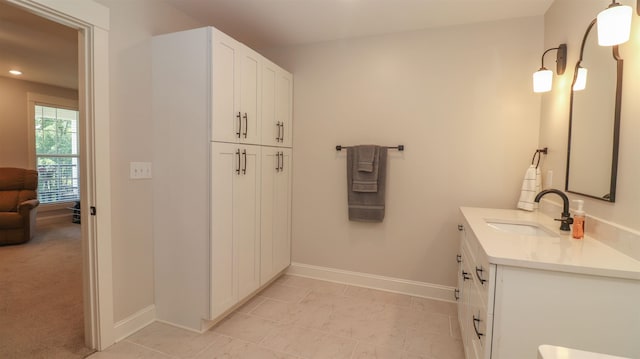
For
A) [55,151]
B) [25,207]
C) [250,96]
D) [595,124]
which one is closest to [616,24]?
[595,124]

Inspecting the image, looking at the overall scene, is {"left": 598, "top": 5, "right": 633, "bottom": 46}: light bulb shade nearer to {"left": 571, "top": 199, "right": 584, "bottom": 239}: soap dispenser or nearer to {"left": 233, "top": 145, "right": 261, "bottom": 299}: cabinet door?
{"left": 571, "top": 199, "right": 584, "bottom": 239}: soap dispenser

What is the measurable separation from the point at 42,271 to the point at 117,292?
76.5 inches

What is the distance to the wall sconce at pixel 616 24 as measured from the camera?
4.01 ft

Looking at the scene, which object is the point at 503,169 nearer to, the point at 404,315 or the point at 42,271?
the point at 404,315

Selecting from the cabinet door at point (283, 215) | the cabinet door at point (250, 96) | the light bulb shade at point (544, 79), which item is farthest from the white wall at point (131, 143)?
the light bulb shade at point (544, 79)

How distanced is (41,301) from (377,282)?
2848 millimetres

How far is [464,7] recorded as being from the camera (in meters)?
2.32

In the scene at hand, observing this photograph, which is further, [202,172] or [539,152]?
[539,152]

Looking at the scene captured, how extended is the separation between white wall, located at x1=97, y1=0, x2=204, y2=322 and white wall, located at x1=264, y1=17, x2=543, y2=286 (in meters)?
1.37

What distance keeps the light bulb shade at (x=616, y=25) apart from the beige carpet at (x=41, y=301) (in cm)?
312

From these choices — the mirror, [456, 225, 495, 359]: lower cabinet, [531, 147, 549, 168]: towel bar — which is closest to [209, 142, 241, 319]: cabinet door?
[456, 225, 495, 359]: lower cabinet

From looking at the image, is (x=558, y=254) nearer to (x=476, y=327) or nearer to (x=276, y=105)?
(x=476, y=327)

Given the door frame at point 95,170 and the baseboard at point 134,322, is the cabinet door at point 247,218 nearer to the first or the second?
the baseboard at point 134,322

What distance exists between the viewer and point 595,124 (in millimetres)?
1598
